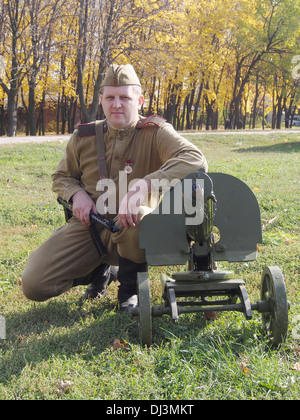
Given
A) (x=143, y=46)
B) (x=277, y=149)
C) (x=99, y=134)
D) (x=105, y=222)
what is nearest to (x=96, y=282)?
(x=105, y=222)

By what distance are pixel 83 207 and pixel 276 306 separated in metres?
1.61

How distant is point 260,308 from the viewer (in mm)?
3182

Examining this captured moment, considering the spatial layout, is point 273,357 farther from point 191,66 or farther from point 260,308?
point 191,66

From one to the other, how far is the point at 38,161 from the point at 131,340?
955 cm

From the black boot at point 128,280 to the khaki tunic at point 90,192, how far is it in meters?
0.08

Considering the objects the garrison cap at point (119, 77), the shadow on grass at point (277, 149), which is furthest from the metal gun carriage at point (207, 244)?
the shadow on grass at point (277, 149)

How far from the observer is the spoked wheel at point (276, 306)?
9.93 feet

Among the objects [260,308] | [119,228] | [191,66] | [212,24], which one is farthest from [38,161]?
[212,24]

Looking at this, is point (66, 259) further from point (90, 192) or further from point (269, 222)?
point (269, 222)

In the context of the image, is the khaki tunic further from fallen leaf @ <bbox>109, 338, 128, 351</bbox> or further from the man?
fallen leaf @ <bbox>109, 338, 128, 351</bbox>

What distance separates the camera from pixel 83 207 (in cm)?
373

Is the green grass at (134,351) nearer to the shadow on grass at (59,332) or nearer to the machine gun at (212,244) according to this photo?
the shadow on grass at (59,332)

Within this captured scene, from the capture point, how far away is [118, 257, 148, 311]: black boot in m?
3.72

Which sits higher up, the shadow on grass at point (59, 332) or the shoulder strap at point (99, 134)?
the shoulder strap at point (99, 134)
